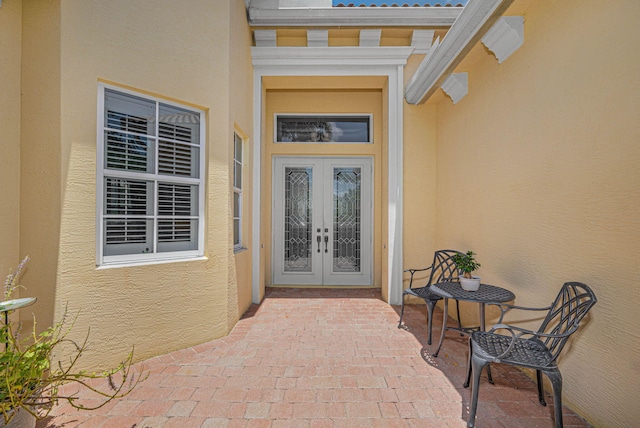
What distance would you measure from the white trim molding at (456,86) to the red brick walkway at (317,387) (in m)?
3.06

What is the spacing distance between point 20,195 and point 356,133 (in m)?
4.63

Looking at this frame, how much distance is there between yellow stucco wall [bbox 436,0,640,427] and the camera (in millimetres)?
1757

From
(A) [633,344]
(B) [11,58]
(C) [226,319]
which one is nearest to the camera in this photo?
(A) [633,344]

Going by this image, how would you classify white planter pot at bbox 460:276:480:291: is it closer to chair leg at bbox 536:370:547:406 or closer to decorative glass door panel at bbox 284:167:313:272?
chair leg at bbox 536:370:547:406

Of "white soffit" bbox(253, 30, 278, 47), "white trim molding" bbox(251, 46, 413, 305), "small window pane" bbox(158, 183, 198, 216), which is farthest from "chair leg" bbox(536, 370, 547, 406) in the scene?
"white soffit" bbox(253, 30, 278, 47)

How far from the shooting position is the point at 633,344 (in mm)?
1710

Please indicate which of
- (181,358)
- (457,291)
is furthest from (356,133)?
(181,358)

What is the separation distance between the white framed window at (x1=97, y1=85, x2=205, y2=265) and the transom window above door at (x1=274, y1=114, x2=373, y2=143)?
2374 mm

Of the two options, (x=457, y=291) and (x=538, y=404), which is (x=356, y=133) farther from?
(x=538, y=404)

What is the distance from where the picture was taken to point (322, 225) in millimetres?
5309

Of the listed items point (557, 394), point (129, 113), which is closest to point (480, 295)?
point (557, 394)

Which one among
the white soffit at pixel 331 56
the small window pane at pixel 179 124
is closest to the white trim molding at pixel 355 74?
the white soffit at pixel 331 56

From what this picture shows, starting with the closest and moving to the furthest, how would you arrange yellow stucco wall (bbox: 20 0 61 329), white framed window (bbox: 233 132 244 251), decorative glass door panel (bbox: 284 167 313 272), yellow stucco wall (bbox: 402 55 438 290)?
yellow stucco wall (bbox: 20 0 61 329) < white framed window (bbox: 233 132 244 251) < yellow stucco wall (bbox: 402 55 438 290) < decorative glass door panel (bbox: 284 167 313 272)

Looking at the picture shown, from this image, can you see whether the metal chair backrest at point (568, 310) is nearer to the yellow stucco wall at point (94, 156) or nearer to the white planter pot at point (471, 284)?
the white planter pot at point (471, 284)
